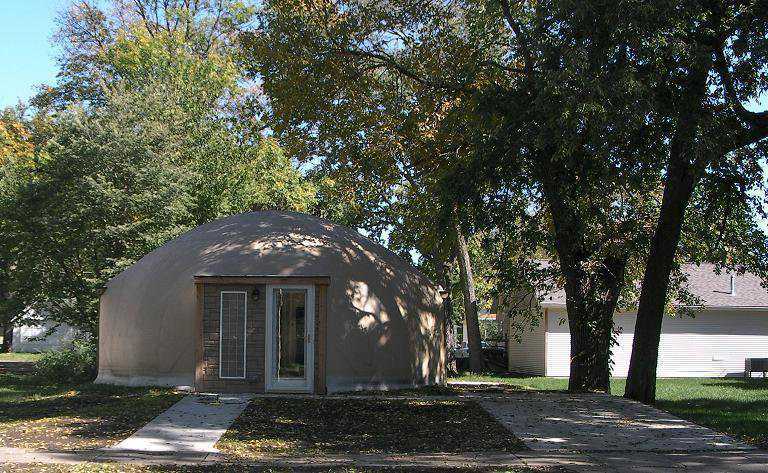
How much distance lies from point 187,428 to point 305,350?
4847 millimetres

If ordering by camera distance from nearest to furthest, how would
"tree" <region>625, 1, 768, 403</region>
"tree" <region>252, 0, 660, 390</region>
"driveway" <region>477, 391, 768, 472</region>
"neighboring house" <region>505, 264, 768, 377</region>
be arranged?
1. "driveway" <region>477, 391, 768, 472</region>
2. "tree" <region>625, 1, 768, 403</region>
3. "tree" <region>252, 0, 660, 390</region>
4. "neighboring house" <region>505, 264, 768, 377</region>

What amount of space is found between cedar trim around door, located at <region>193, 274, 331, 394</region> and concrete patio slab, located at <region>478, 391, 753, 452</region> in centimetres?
330

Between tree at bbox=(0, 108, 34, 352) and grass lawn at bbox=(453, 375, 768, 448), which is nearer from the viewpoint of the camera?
grass lawn at bbox=(453, 375, 768, 448)

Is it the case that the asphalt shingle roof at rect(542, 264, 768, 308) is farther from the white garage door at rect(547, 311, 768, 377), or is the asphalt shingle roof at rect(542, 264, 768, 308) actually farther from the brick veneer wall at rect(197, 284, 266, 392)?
the brick veneer wall at rect(197, 284, 266, 392)

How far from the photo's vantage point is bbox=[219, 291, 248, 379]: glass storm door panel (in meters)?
16.5

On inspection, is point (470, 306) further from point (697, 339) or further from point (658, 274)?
point (658, 274)

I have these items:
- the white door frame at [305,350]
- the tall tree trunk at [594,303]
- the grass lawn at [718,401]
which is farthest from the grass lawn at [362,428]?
the grass lawn at [718,401]

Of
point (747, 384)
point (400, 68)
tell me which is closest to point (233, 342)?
point (400, 68)

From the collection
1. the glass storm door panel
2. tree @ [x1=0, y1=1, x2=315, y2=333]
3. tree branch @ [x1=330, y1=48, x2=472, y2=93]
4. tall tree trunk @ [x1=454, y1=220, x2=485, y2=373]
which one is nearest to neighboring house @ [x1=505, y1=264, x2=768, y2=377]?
tall tree trunk @ [x1=454, y1=220, x2=485, y2=373]

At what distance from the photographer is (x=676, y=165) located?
45.2 feet

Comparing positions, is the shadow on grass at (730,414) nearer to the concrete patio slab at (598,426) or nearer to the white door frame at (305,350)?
the concrete patio slab at (598,426)

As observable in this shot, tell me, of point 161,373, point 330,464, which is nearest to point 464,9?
point 161,373

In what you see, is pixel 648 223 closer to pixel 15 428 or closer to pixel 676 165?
pixel 676 165

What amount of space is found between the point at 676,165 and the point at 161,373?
10.7 metres
